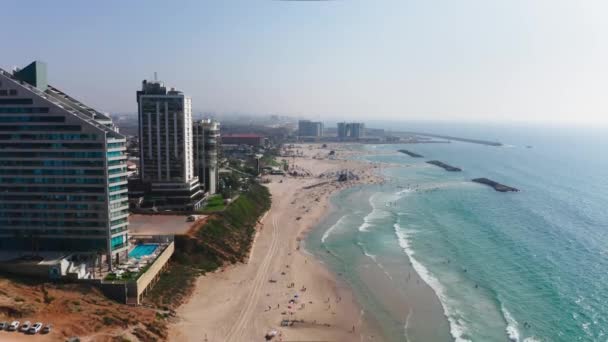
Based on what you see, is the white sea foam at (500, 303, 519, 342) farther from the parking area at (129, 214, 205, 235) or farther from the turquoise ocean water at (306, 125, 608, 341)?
the parking area at (129, 214, 205, 235)

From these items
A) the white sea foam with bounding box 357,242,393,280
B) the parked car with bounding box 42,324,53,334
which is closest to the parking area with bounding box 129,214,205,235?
the white sea foam with bounding box 357,242,393,280

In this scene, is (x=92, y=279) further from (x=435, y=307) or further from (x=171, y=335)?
(x=435, y=307)

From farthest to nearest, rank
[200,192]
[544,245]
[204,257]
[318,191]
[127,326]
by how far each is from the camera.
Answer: [318,191] < [200,192] < [544,245] < [204,257] < [127,326]

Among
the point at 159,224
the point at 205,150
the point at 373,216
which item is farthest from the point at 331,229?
the point at 159,224

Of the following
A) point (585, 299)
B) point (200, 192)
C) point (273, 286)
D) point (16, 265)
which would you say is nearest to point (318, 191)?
point (200, 192)

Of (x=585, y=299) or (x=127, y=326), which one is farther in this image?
(x=585, y=299)
